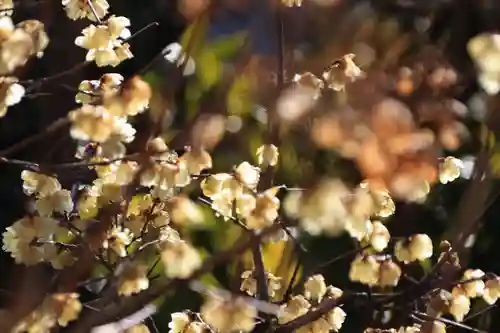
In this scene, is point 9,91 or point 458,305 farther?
point 458,305

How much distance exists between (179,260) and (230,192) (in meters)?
0.15

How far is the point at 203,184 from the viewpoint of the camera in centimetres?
102

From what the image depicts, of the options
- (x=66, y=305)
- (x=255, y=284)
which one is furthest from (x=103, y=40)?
(x=255, y=284)

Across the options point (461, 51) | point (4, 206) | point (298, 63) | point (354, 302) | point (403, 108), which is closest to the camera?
point (403, 108)

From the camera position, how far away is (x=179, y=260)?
89cm

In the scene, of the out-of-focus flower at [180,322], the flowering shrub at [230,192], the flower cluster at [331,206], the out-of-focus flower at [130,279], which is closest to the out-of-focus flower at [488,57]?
the flowering shrub at [230,192]

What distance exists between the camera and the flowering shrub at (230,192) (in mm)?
735

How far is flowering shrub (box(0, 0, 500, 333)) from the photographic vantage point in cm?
74

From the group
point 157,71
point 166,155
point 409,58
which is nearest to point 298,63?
point 409,58

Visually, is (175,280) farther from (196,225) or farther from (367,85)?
(196,225)

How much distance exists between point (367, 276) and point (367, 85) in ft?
1.09

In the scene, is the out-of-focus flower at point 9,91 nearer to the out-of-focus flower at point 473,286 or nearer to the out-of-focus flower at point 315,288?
the out-of-focus flower at point 315,288

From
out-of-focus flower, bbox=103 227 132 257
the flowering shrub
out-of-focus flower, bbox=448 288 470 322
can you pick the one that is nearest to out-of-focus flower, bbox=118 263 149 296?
the flowering shrub

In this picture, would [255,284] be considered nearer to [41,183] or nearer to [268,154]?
[268,154]
